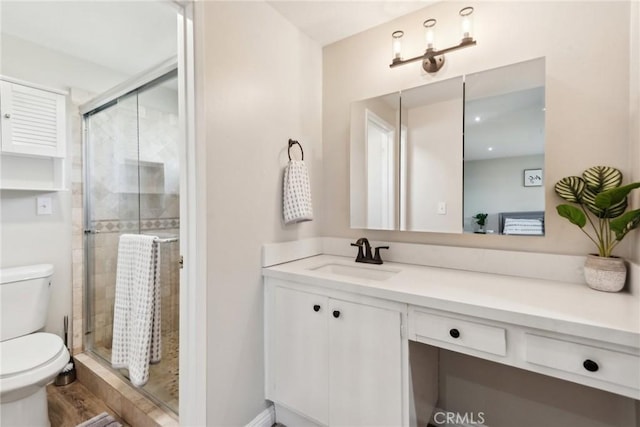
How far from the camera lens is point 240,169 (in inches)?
55.7

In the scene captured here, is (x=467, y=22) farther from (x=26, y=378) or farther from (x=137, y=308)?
(x=26, y=378)

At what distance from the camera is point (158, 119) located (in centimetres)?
183

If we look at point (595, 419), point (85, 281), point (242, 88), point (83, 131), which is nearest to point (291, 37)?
point (242, 88)

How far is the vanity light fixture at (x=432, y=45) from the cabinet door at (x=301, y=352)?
1353mm

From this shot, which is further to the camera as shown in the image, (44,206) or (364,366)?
(44,206)

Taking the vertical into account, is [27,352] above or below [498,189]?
below

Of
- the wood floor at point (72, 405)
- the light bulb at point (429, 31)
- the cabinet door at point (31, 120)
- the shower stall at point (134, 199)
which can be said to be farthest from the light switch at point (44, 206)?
the light bulb at point (429, 31)

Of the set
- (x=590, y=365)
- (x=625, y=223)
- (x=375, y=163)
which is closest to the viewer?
(x=590, y=365)

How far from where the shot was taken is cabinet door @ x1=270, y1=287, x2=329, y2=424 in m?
1.32

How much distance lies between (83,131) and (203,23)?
152 centimetres

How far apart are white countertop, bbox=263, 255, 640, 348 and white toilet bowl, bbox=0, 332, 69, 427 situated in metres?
1.16

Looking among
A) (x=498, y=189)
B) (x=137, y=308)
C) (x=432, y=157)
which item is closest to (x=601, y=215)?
(x=498, y=189)

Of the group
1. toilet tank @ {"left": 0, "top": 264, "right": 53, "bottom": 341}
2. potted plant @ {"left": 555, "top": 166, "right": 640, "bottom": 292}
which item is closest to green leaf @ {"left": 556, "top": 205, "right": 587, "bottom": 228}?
potted plant @ {"left": 555, "top": 166, "right": 640, "bottom": 292}

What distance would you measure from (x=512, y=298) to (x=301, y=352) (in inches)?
36.9
